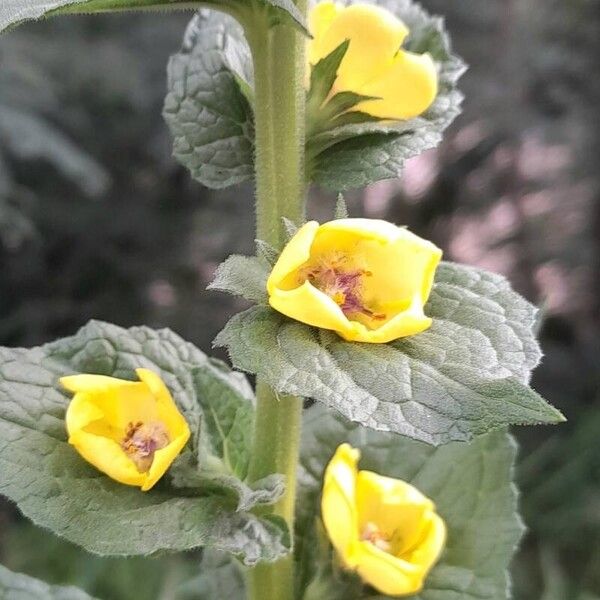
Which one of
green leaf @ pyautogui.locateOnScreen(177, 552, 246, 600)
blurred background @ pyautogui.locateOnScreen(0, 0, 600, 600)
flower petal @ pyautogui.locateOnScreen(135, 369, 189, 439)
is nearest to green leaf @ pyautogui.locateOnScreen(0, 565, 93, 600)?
green leaf @ pyautogui.locateOnScreen(177, 552, 246, 600)

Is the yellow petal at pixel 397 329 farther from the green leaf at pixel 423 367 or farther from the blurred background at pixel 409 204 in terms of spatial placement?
the blurred background at pixel 409 204

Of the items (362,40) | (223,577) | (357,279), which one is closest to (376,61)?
(362,40)

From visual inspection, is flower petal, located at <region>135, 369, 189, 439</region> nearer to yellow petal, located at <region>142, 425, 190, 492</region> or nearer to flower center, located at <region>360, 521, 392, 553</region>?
yellow petal, located at <region>142, 425, 190, 492</region>

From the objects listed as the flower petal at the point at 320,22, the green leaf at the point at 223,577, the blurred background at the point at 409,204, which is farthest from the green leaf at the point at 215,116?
the blurred background at the point at 409,204

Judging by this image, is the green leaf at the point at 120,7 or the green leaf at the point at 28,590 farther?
the green leaf at the point at 28,590

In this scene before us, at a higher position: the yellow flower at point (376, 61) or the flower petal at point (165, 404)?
the yellow flower at point (376, 61)

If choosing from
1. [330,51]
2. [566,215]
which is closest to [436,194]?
[566,215]
